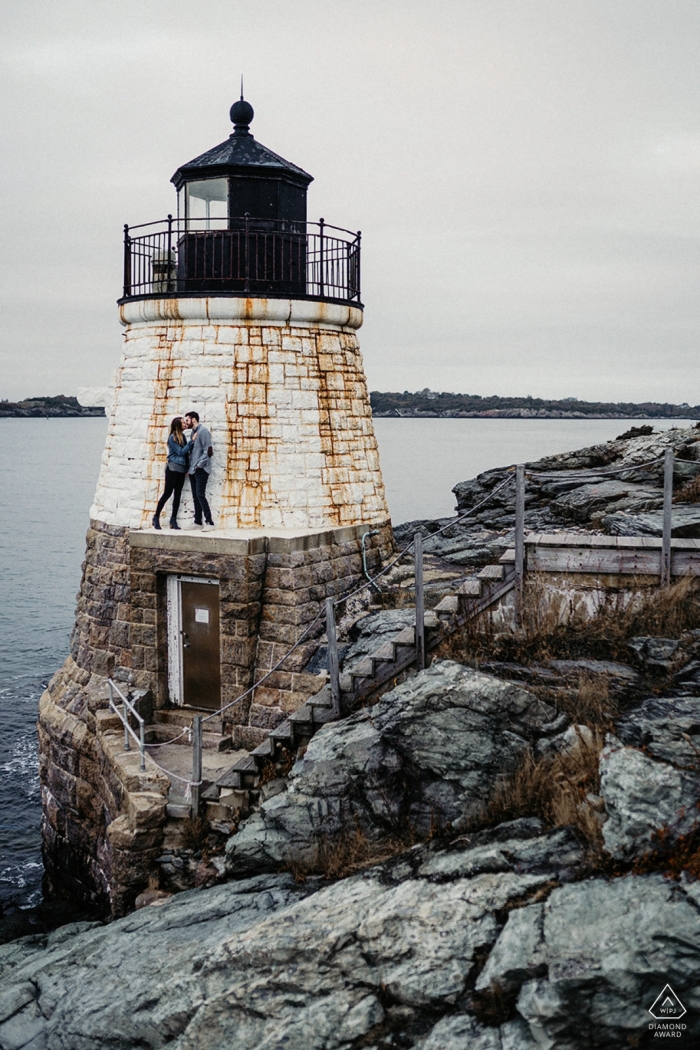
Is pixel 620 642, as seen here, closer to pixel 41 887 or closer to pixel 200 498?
pixel 200 498

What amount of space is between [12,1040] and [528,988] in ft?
16.5

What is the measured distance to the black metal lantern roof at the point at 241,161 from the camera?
13680mm

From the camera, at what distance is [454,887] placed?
691 centimetres

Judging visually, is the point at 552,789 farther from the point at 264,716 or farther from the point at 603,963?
the point at 264,716

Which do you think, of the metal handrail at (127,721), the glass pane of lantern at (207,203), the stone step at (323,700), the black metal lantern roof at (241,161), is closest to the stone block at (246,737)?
the metal handrail at (127,721)

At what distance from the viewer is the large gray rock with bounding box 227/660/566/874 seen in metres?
8.22

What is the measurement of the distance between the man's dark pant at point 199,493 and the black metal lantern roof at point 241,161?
456cm

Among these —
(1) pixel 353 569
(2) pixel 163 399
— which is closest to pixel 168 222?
(2) pixel 163 399

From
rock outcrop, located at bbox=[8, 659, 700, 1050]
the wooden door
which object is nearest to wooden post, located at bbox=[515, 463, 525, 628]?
rock outcrop, located at bbox=[8, 659, 700, 1050]

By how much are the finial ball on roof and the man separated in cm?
489

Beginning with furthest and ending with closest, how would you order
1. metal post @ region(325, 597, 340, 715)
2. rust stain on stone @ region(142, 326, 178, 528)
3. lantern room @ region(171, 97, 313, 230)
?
1. lantern room @ region(171, 97, 313, 230)
2. rust stain on stone @ region(142, 326, 178, 528)
3. metal post @ region(325, 597, 340, 715)

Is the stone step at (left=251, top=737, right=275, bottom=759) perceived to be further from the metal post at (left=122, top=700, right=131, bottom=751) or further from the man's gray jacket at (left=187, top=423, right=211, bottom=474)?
the man's gray jacket at (left=187, top=423, right=211, bottom=474)

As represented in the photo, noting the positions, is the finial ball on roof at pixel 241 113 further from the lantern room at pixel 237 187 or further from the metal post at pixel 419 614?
the metal post at pixel 419 614

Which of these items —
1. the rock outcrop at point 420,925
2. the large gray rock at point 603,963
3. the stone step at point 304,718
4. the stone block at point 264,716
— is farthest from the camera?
the stone block at point 264,716
